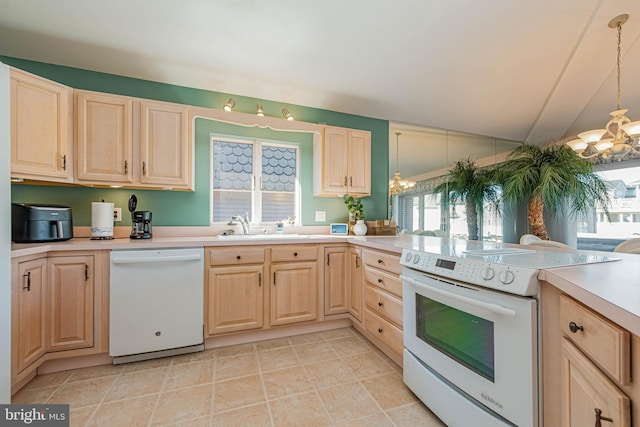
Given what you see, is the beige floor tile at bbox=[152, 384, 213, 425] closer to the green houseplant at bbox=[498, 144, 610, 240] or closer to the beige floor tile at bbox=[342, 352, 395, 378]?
the beige floor tile at bbox=[342, 352, 395, 378]

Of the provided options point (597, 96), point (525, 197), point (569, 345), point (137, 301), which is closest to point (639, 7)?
point (597, 96)

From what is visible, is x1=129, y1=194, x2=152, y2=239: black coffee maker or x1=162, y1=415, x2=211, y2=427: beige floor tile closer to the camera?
x1=162, y1=415, x2=211, y2=427: beige floor tile

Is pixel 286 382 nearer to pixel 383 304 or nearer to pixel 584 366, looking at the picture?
pixel 383 304

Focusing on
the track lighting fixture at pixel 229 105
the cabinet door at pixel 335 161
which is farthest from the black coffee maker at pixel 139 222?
the cabinet door at pixel 335 161

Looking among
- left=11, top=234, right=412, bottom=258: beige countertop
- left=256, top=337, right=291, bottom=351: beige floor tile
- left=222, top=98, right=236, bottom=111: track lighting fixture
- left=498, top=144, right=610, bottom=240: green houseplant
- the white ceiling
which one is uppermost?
the white ceiling

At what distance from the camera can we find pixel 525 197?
322 cm

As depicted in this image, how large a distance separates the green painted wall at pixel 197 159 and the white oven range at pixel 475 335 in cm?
182

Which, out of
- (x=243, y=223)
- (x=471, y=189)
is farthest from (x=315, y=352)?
(x=471, y=189)

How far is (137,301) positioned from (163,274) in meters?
0.24

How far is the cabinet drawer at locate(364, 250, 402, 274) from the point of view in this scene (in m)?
1.83

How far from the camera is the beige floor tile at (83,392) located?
1.50 m

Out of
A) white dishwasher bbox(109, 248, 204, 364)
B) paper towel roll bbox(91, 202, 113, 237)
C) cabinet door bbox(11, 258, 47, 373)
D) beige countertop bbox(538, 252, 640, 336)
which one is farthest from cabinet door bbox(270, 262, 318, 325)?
beige countertop bbox(538, 252, 640, 336)

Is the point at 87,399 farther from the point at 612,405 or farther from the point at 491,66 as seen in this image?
the point at 491,66

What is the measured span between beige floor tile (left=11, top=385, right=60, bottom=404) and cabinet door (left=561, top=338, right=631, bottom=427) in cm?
253
